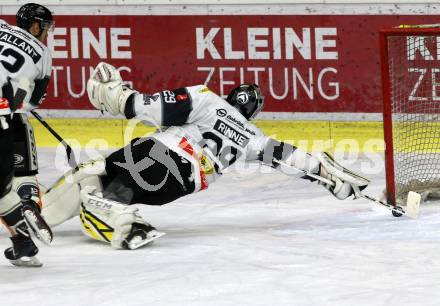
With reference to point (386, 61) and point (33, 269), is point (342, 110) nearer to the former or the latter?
point (386, 61)

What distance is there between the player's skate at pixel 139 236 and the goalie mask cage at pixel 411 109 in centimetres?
138

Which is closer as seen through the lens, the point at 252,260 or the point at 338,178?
the point at 252,260

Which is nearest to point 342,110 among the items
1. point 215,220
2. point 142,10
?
point 142,10

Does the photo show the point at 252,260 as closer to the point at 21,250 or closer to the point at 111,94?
the point at 21,250

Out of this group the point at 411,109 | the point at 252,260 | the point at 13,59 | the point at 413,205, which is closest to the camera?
the point at 252,260

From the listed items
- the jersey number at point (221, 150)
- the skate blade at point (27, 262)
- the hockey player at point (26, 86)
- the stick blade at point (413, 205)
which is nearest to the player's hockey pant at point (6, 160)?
the hockey player at point (26, 86)

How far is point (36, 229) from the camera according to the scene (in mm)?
5461

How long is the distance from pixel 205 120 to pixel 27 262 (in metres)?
1.12

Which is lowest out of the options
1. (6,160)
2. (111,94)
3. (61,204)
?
(61,204)

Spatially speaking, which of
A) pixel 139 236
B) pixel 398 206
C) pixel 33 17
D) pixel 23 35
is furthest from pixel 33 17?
pixel 398 206

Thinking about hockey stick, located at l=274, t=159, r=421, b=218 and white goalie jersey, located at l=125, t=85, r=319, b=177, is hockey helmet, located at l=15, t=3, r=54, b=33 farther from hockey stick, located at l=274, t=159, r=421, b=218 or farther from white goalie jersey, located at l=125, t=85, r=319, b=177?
hockey stick, located at l=274, t=159, r=421, b=218

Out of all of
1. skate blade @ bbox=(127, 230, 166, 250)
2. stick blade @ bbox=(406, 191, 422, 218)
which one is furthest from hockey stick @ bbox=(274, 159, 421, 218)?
skate blade @ bbox=(127, 230, 166, 250)

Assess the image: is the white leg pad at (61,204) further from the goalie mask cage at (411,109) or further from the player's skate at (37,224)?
the goalie mask cage at (411,109)

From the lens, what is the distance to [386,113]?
650 centimetres
